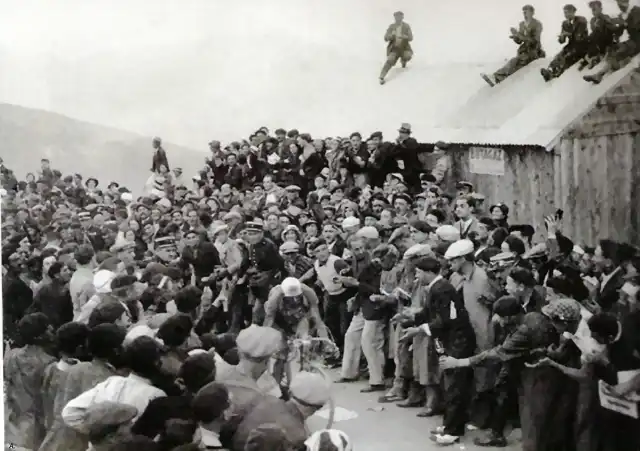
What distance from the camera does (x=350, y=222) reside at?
372 centimetres

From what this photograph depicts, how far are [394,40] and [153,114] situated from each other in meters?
1.14

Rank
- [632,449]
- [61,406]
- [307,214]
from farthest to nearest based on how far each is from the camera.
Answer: [307,214] < [61,406] < [632,449]

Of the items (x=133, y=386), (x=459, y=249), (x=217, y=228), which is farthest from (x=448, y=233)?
(x=133, y=386)

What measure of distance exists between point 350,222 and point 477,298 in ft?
2.52

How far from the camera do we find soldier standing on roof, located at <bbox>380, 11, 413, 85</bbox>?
3303mm

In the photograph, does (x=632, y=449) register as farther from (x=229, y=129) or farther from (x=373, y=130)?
(x=229, y=129)

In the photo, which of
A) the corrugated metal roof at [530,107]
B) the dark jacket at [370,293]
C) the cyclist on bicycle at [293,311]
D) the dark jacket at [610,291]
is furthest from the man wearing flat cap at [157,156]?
the dark jacket at [610,291]

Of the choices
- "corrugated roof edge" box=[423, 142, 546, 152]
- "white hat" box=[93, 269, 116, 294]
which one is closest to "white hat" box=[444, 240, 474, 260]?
"corrugated roof edge" box=[423, 142, 546, 152]

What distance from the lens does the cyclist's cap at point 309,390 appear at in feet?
9.75

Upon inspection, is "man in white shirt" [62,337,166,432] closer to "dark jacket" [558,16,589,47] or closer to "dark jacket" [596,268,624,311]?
"dark jacket" [596,268,624,311]

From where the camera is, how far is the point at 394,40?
10.9 ft

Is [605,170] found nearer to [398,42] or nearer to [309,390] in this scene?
[398,42]

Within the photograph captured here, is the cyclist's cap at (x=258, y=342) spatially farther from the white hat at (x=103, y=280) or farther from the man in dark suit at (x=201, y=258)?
the white hat at (x=103, y=280)

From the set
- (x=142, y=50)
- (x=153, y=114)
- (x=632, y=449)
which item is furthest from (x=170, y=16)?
(x=632, y=449)
